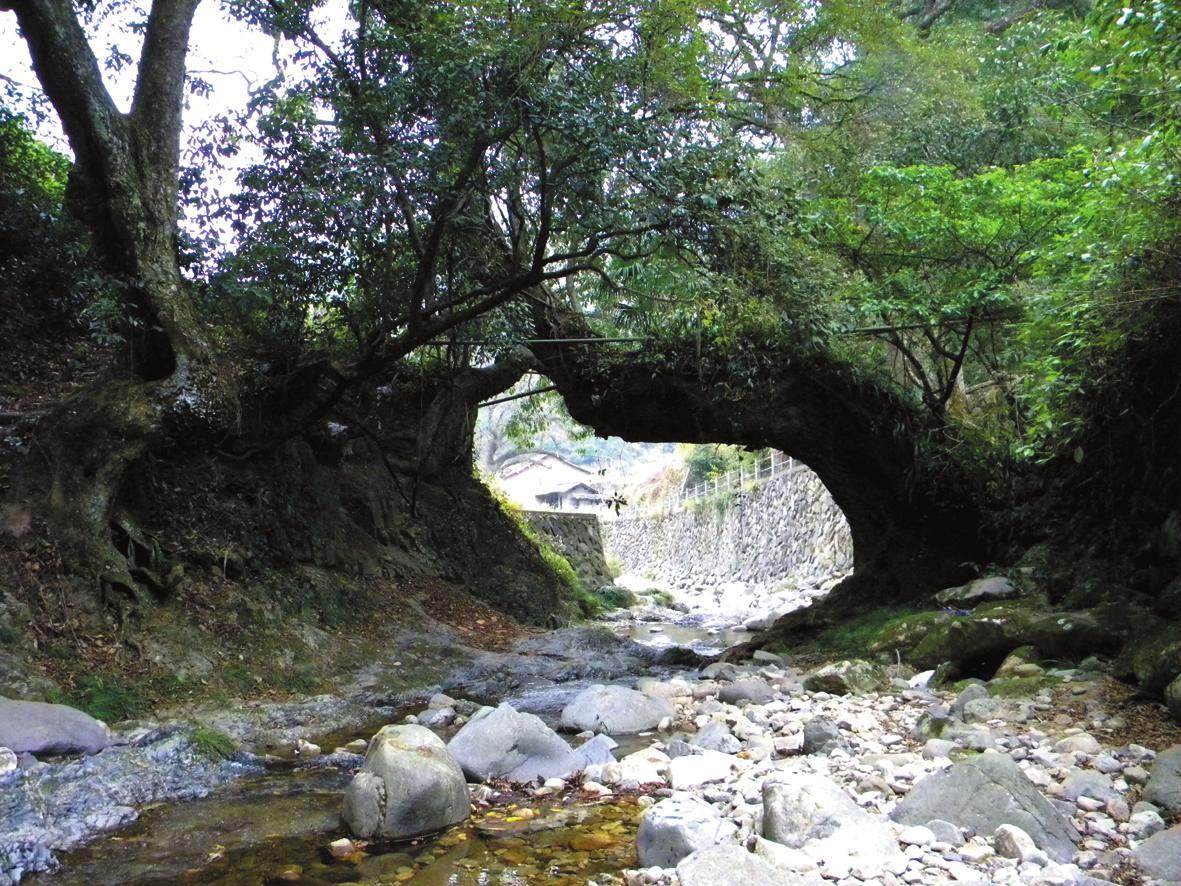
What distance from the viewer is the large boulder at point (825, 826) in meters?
3.08

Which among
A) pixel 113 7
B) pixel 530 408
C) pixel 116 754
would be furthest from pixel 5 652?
pixel 530 408

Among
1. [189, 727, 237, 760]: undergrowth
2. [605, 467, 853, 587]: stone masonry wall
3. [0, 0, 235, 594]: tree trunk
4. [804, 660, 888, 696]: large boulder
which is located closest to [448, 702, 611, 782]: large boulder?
[189, 727, 237, 760]: undergrowth

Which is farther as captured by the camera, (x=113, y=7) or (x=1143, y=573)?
(x=113, y=7)

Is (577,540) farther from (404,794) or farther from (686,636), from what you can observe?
(404,794)

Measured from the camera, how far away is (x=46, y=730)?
15.4 ft

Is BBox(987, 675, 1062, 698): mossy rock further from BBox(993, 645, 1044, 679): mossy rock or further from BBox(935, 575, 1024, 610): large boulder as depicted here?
BBox(935, 575, 1024, 610): large boulder

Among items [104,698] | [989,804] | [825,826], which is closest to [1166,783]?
[989,804]

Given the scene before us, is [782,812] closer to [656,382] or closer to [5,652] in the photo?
[5,652]

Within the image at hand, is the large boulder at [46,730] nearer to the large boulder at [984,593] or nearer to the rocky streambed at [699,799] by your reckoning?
the rocky streambed at [699,799]

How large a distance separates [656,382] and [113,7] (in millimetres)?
7226

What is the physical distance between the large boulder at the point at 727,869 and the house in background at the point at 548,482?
114 ft

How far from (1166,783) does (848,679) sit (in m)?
3.34

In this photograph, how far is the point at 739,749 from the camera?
5.10m

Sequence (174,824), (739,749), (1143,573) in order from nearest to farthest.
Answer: (174,824) → (739,749) → (1143,573)
